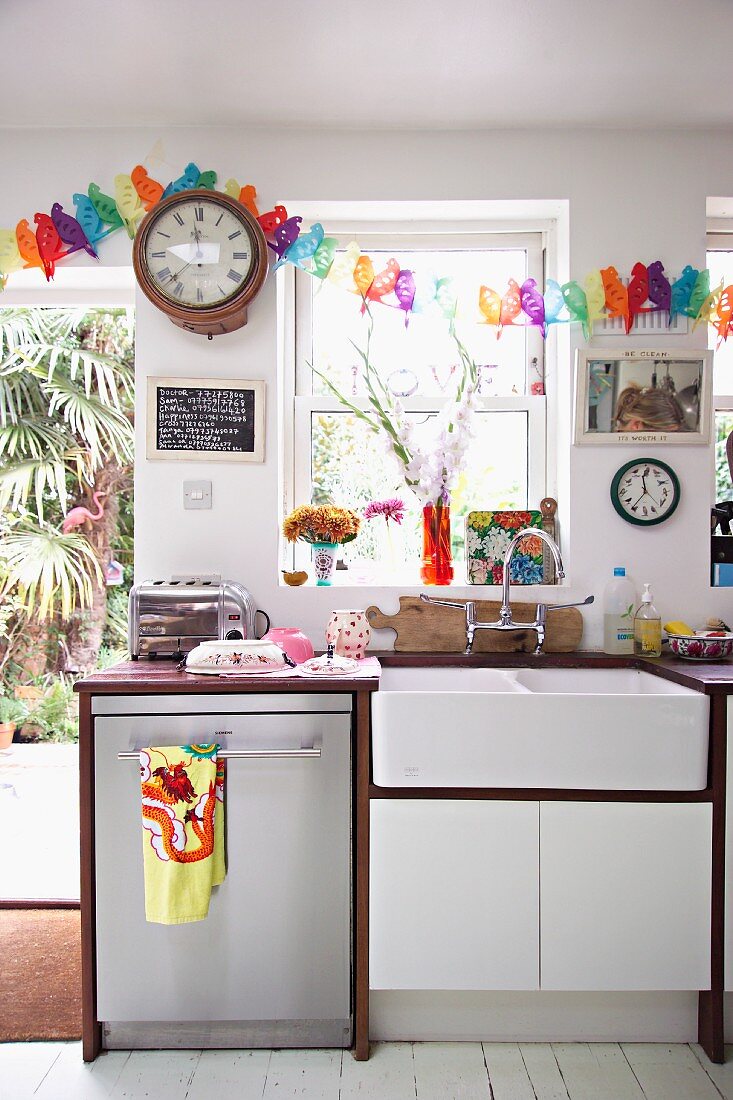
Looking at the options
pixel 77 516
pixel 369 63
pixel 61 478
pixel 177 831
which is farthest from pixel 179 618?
pixel 77 516

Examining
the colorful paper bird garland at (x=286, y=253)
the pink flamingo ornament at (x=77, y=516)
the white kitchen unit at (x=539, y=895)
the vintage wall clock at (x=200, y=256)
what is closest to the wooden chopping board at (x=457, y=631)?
the white kitchen unit at (x=539, y=895)

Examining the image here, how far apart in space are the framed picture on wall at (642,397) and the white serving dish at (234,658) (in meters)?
1.19

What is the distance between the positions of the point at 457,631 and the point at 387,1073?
1.16m

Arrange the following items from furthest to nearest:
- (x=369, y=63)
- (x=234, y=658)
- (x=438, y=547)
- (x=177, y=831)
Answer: (x=438, y=547), (x=369, y=63), (x=234, y=658), (x=177, y=831)

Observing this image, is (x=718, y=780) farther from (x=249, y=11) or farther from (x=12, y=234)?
(x=12, y=234)

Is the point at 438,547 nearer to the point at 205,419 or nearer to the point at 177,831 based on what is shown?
the point at 205,419

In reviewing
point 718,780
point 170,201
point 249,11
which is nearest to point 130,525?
point 170,201

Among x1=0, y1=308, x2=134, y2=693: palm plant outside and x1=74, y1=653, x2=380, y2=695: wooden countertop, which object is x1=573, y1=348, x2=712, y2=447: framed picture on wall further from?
x1=0, y1=308, x2=134, y2=693: palm plant outside

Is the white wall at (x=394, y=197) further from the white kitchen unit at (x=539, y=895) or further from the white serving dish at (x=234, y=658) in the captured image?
the white kitchen unit at (x=539, y=895)

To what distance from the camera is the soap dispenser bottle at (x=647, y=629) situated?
234 centimetres

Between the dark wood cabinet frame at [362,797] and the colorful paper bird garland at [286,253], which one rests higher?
the colorful paper bird garland at [286,253]

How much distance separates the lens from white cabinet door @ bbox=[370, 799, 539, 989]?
1864 mm

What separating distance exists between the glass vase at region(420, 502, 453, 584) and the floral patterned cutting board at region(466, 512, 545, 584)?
0.07m

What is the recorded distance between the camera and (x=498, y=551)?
98.7 inches
